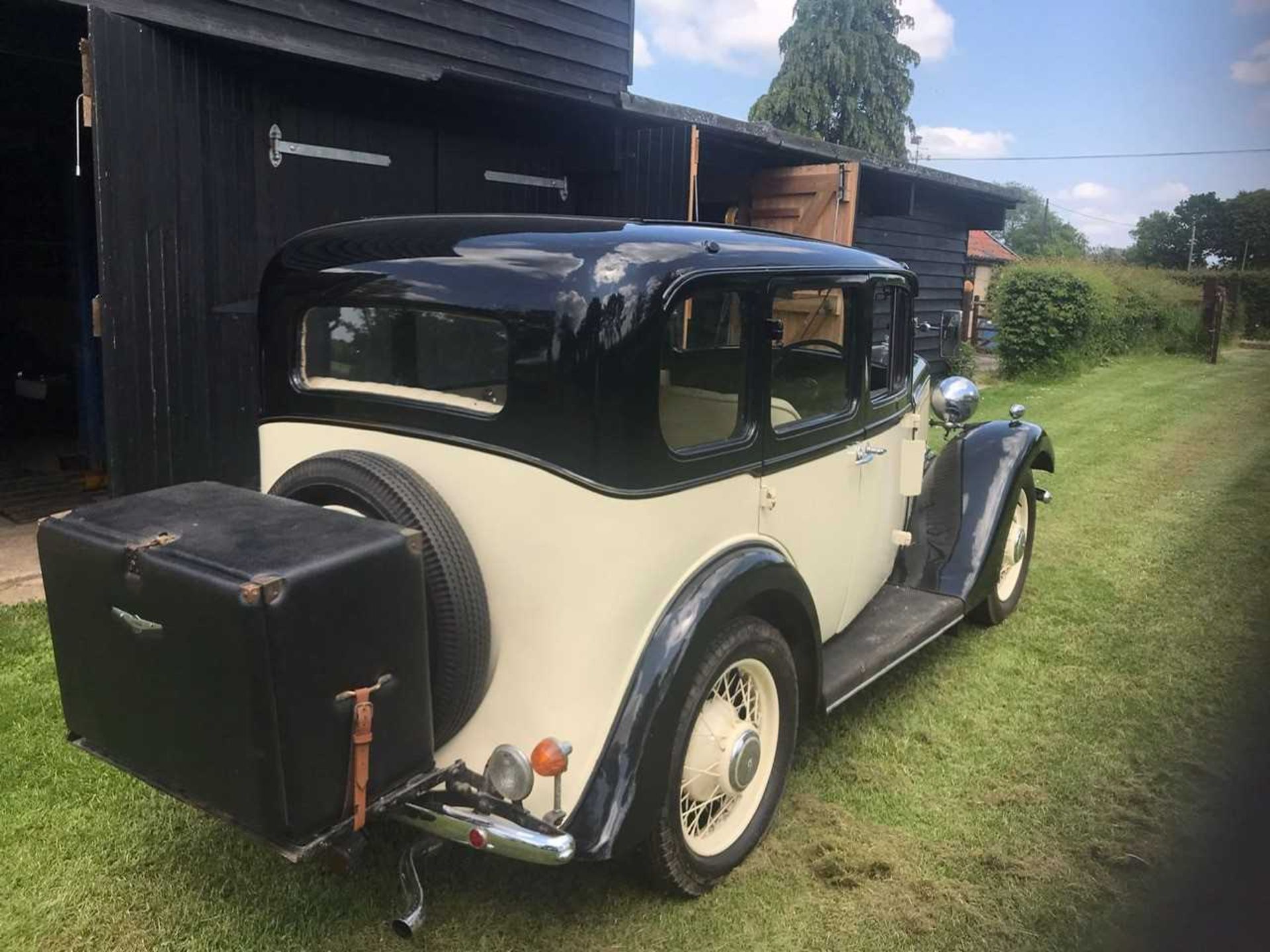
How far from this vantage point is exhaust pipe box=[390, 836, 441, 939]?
2.21 metres

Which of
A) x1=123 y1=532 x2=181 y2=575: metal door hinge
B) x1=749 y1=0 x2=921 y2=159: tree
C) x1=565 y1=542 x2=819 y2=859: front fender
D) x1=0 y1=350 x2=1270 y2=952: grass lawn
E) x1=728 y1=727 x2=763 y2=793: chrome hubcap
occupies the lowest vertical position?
x1=0 y1=350 x2=1270 y2=952: grass lawn

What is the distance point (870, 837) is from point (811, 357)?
5.01ft

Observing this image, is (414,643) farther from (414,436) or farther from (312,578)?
(414,436)

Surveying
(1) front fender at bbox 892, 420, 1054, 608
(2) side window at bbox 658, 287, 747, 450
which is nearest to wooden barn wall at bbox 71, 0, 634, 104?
(1) front fender at bbox 892, 420, 1054, 608

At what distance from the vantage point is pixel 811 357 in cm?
330

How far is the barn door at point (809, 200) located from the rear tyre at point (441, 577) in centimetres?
679

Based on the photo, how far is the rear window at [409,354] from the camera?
2.60 metres

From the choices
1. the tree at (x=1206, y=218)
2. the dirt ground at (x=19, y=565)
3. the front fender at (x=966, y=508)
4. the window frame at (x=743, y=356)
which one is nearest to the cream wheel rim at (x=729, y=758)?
the window frame at (x=743, y=356)

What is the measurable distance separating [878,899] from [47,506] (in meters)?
5.68

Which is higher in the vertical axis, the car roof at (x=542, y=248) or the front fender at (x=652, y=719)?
the car roof at (x=542, y=248)

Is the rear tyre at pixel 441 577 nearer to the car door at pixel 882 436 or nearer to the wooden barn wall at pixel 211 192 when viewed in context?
the car door at pixel 882 436

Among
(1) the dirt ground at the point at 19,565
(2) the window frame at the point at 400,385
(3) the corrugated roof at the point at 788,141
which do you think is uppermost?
(3) the corrugated roof at the point at 788,141

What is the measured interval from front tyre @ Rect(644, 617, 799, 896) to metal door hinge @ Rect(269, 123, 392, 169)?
15.0 ft

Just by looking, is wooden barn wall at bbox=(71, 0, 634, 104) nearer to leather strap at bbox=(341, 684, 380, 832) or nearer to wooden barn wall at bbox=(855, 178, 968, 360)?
leather strap at bbox=(341, 684, 380, 832)
